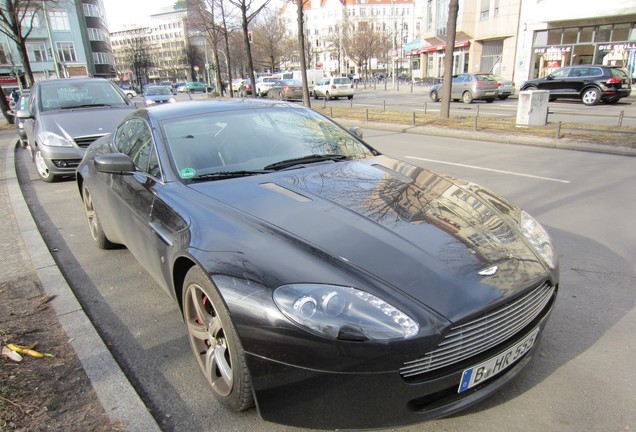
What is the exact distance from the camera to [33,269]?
4.24 metres

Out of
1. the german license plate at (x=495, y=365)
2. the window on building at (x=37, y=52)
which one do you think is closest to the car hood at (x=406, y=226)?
the german license plate at (x=495, y=365)

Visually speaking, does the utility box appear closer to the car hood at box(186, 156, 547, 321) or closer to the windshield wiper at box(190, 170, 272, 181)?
the car hood at box(186, 156, 547, 321)

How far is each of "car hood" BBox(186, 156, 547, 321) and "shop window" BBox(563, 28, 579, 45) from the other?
3343cm

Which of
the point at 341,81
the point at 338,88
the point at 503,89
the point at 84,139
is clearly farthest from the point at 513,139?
the point at 341,81

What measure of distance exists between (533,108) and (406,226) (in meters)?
12.9

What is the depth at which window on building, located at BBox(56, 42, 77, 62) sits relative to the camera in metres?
70.1

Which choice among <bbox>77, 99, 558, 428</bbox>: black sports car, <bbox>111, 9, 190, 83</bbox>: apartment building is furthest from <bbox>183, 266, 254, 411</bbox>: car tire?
<bbox>111, 9, 190, 83</bbox>: apartment building

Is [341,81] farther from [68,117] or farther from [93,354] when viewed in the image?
[93,354]

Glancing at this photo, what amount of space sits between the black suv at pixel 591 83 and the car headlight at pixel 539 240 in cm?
2231

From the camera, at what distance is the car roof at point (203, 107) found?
12.1 feet

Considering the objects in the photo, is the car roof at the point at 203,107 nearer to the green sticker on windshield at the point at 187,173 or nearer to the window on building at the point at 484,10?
the green sticker on windshield at the point at 187,173

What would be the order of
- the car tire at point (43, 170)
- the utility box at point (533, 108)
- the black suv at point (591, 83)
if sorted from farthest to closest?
1. the black suv at point (591, 83)
2. the utility box at point (533, 108)
3. the car tire at point (43, 170)

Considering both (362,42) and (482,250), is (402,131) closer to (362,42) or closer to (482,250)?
(482,250)

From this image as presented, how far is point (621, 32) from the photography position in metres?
27.6
